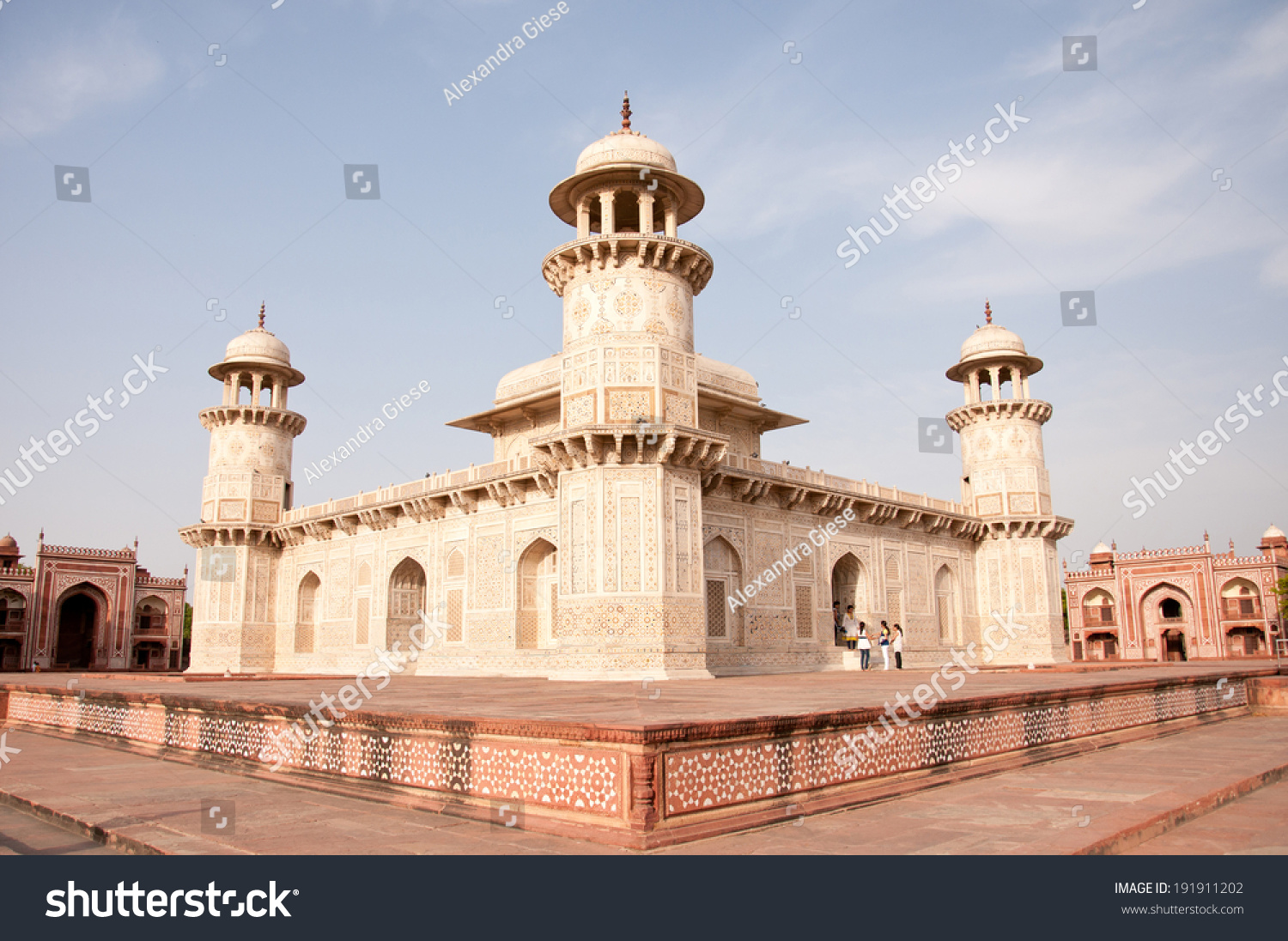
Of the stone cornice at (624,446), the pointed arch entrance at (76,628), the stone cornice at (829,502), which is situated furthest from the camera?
the pointed arch entrance at (76,628)

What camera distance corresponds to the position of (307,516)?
25.6 m

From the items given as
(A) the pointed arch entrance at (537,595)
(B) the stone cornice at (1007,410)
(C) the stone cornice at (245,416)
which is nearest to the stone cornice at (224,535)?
(C) the stone cornice at (245,416)

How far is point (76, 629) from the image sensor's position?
40625 mm

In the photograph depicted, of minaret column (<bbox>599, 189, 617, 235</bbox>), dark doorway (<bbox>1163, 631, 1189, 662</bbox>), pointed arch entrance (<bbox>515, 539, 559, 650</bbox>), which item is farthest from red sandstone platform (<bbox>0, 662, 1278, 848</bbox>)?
dark doorway (<bbox>1163, 631, 1189, 662</bbox>)

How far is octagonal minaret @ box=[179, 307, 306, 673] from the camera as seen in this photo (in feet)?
85.8

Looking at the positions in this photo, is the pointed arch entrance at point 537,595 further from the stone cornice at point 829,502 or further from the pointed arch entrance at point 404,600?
the pointed arch entrance at point 404,600

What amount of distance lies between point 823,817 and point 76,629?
43.9 m

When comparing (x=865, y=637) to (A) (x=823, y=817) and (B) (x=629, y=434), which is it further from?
(A) (x=823, y=817)

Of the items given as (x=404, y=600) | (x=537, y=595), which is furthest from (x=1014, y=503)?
(x=404, y=600)

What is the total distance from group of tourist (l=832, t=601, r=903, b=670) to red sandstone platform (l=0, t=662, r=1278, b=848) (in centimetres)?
1216

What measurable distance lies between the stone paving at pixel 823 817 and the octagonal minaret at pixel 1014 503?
19.8 meters

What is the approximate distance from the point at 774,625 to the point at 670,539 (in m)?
5.58

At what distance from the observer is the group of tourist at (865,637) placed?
68.7ft
